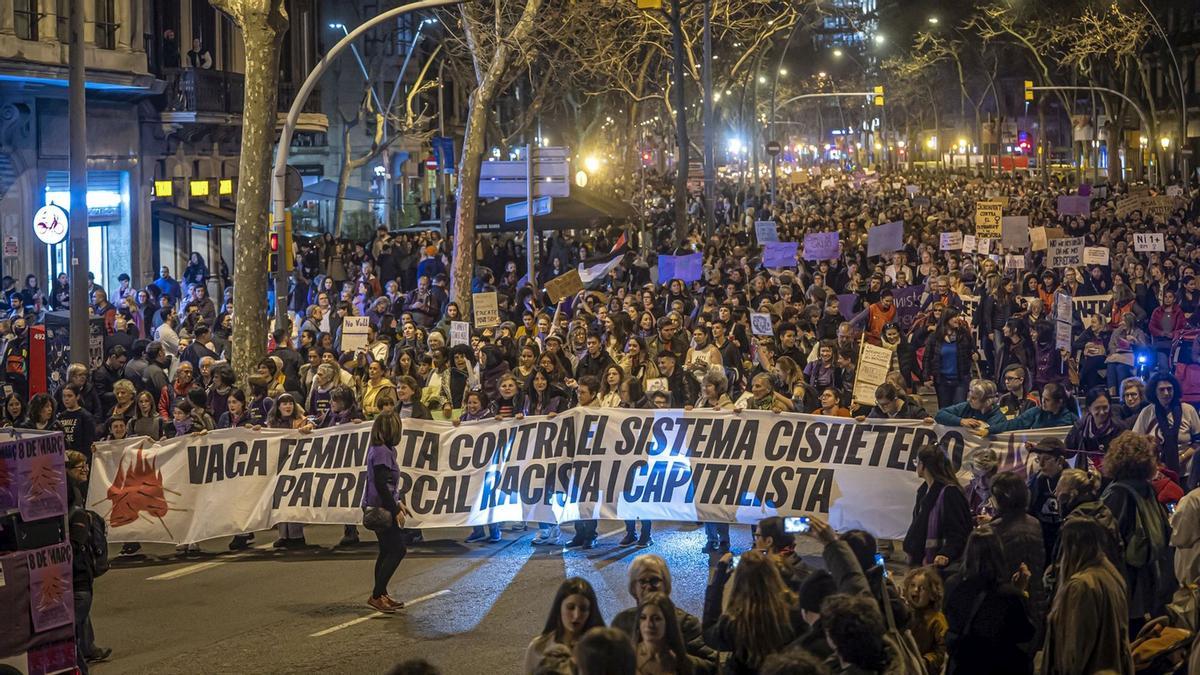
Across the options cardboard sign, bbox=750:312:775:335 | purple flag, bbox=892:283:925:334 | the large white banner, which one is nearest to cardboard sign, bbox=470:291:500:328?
cardboard sign, bbox=750:312:775:335

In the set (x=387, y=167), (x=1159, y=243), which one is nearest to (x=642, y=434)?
(x=1159, y=243)

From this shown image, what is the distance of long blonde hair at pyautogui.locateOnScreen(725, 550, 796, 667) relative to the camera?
657cm

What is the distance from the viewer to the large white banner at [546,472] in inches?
485

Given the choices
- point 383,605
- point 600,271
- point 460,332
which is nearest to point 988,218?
point 600,271

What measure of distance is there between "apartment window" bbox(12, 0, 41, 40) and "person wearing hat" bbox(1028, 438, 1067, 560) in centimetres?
2365

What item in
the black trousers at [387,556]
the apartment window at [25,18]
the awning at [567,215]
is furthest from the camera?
the awning at [567,215]

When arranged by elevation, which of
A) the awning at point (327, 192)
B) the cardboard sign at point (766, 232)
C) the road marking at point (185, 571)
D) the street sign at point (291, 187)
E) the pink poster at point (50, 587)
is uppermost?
the awning at point (327, 192)

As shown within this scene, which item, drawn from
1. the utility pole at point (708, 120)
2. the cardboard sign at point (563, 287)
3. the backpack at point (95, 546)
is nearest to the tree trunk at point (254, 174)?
the cardboard sign at point (563, 287)

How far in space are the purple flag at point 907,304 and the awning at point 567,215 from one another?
10.3 m

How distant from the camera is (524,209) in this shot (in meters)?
30.8

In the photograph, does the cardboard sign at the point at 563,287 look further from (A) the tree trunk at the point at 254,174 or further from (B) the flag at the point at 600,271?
(B) the flag at the point at 600,271

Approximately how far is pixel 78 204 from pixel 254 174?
2542 mm

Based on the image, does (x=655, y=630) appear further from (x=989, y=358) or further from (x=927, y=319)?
(x=989, y=358)

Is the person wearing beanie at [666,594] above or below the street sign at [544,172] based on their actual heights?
below
